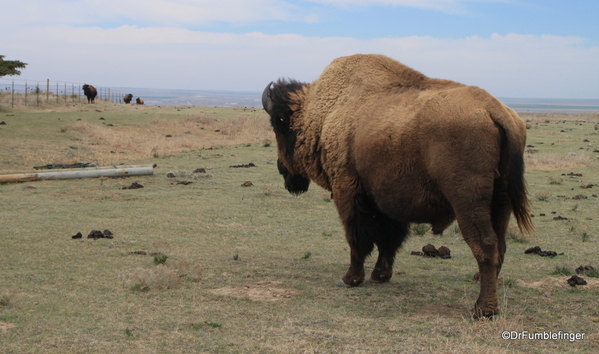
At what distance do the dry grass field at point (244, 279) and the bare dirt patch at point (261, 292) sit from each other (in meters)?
0.02

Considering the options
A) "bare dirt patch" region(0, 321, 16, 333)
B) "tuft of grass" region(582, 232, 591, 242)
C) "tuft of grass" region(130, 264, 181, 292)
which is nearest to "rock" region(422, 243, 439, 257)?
"tuft of grass" region(582, 232, 591, 242)

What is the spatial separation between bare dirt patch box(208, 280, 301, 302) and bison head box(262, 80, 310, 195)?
2.06 m

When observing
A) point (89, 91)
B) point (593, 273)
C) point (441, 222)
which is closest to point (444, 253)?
point (593, 273)

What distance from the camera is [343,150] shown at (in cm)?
711

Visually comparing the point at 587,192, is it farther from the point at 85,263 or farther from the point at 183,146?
the point at 183,146

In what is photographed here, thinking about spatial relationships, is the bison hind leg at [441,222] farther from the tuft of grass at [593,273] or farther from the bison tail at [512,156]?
the tuft of grass at [593,273]

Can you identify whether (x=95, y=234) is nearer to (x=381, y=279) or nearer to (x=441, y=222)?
(x=381, y=279)

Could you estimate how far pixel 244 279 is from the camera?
725 cm

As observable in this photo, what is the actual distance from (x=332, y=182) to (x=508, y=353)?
3.42 m

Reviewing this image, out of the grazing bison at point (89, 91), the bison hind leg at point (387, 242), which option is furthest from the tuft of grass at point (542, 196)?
the grazing bison at point (89, 91)

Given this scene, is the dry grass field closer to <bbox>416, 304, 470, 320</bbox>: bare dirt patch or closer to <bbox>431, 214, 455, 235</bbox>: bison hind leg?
<bbox>416, 304, 470, 320</bbox>: bare dirt patch

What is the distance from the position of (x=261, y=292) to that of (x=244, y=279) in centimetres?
68

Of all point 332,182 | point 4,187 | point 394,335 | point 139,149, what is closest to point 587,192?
point 332,182

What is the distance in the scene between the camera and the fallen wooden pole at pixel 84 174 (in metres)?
15.0
